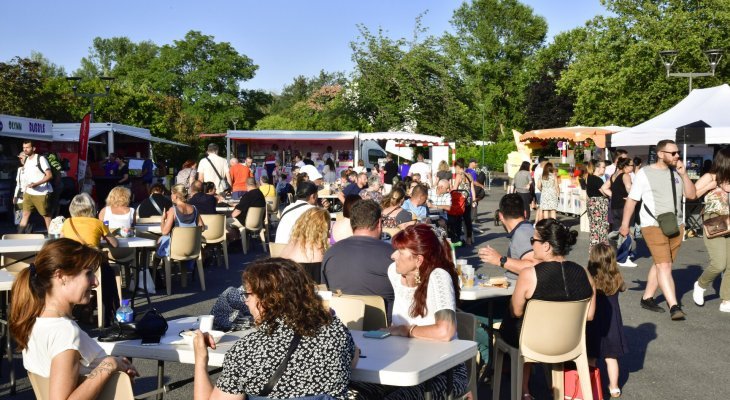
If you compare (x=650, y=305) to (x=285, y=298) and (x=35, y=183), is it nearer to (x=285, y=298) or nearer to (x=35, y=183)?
(x=285, y=298)

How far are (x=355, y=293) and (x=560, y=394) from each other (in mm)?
1456

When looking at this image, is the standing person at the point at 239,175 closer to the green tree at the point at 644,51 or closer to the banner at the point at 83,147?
the banner at the point at 83,147

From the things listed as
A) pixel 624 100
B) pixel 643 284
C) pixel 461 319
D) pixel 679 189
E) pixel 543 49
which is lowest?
pixel 643 284

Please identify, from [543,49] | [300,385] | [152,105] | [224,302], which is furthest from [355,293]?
[543,49]

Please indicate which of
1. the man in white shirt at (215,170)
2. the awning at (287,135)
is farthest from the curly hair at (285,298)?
the awning at (287,135)

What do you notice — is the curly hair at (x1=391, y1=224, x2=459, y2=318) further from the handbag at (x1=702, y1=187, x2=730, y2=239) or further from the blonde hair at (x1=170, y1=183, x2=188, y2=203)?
the blonde hair at (x1=170, y1=183, x2=188, y2=203)

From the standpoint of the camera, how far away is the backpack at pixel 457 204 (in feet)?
49.2

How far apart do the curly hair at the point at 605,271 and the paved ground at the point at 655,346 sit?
2.45 feet

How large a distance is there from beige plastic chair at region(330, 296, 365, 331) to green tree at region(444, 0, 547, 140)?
212ft

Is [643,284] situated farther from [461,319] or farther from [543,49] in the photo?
[543,49]

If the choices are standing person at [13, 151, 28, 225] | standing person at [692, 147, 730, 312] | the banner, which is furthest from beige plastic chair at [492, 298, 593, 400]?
the banner

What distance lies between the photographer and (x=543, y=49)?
6856 cm

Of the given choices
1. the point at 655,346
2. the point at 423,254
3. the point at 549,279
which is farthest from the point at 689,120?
the point at 423,254

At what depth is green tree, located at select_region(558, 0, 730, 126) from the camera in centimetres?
3550
